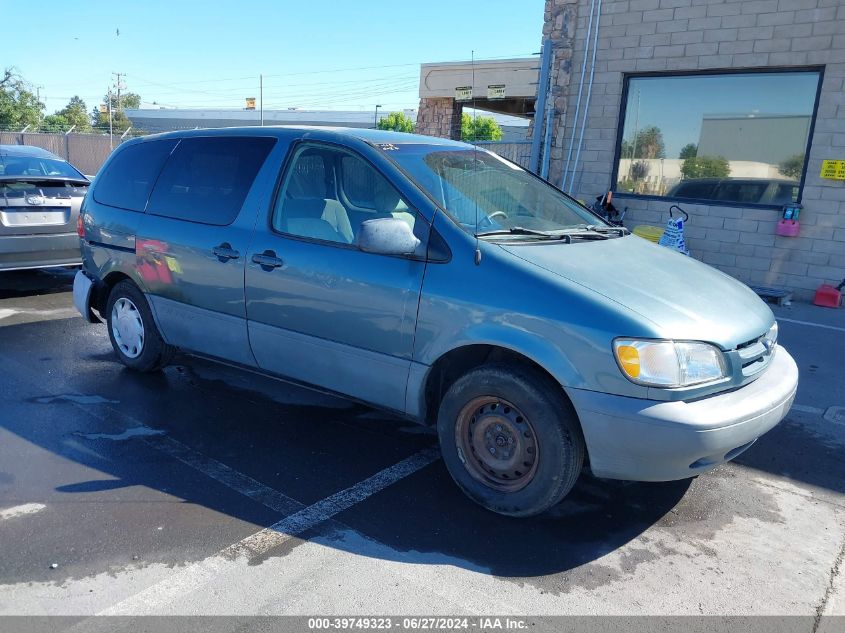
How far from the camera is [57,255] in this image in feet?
26.3

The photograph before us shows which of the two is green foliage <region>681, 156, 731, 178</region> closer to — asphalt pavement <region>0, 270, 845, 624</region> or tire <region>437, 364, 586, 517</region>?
asphalt pavement <region>0, 270, 845, 624</region>

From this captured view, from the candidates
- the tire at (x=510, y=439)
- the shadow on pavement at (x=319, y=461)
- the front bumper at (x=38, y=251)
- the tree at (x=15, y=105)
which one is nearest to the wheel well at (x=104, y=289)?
the shadow on pavement at (x=319, y=461)

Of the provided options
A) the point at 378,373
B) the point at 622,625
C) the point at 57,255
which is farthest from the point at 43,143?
the point at 622,625

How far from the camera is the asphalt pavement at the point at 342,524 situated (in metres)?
2.92

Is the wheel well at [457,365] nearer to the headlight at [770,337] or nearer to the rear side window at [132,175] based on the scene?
the headlight at [770,337]

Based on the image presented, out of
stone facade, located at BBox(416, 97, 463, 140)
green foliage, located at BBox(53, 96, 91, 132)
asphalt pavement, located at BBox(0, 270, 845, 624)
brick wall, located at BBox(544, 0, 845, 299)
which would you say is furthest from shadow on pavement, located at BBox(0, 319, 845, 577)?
green foliage, located at BBox(53, 96, 91, 132)

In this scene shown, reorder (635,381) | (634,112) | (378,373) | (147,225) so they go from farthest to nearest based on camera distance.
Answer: (634,112) → (147,225) → (378,373) → (635,381)

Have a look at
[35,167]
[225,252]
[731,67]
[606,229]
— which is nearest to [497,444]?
[606,229]

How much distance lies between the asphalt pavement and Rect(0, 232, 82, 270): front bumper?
3069 millimetres

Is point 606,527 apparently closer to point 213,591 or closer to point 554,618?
point 554,618

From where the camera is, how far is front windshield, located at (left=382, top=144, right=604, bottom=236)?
3.80m

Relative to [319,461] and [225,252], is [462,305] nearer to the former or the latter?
[319,461]

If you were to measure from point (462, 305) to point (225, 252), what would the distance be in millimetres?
1750

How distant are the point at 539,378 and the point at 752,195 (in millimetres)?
7824
